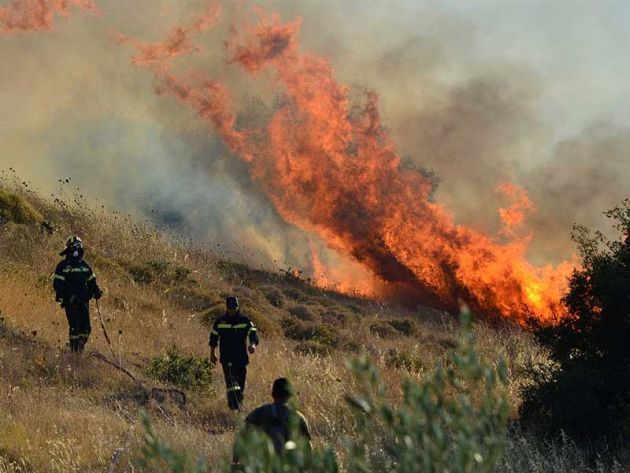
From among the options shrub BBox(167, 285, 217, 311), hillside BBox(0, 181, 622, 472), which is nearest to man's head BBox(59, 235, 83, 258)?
hillside BBox(0, 181, 622, 472)

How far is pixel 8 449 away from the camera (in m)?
8.27

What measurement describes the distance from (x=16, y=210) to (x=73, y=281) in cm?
1032

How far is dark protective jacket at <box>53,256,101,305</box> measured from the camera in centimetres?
1379

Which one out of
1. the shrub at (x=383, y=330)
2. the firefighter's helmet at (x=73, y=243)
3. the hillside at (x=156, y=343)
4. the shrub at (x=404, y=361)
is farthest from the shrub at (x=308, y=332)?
the firefighter's helmet at (x=73, y=243)

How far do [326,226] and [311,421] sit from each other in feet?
66.6

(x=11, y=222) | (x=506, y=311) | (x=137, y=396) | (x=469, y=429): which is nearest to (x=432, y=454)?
(x=469, y=429)

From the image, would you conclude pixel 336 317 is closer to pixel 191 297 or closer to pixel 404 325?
pixel 404 325

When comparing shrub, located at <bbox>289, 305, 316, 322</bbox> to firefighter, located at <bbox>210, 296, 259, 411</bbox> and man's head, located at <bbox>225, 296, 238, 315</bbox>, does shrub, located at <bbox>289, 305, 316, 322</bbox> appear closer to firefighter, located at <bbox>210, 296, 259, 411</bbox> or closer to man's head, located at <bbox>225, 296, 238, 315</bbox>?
firefighter, located at <bbox>210, 296, 259, 411</bbox>

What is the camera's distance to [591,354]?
988 centimetres

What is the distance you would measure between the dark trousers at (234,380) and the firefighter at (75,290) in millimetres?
3344

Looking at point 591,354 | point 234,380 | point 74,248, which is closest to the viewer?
point 591,354

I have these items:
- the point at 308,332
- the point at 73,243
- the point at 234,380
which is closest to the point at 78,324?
the point at 73,243

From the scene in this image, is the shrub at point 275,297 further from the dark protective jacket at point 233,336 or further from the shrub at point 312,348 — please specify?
the dark protective jacket at point 233,336

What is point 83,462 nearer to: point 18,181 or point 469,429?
point 469,429
